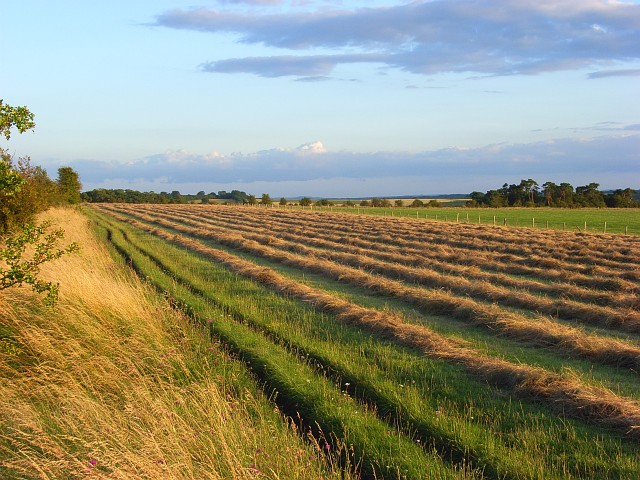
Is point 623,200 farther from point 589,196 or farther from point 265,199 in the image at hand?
point 265,199

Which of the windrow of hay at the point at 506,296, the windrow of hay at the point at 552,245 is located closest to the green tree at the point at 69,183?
the windrow of hay at the point at 552,245

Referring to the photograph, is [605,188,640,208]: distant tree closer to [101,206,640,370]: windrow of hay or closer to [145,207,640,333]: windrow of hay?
[145,207,640,333]: windrow of hay

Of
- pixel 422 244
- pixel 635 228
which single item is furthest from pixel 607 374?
pixel 635 228

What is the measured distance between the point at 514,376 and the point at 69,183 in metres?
72.9

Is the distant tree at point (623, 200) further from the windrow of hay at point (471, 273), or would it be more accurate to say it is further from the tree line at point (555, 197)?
the windrow of hay at point (471, 273)

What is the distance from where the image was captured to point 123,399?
297 inches

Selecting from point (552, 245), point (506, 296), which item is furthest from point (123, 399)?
point (552, 245)

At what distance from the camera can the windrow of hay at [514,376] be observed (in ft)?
24.3

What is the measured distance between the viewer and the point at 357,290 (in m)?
18.1

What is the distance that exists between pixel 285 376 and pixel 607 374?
500cm

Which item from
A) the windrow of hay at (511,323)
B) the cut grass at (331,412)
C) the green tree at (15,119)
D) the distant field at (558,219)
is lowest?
the cut grass at (331,412)

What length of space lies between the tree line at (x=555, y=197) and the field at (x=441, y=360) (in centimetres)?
9321

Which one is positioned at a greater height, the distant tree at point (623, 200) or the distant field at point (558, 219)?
the distant tree at point (623, 200)

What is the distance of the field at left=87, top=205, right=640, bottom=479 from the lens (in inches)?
258
